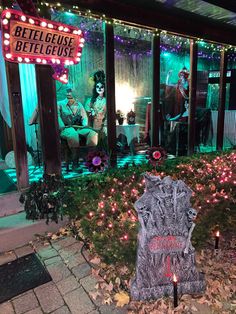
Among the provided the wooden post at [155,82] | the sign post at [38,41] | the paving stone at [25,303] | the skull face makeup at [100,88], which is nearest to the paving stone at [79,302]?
the paving stone at [25,303]

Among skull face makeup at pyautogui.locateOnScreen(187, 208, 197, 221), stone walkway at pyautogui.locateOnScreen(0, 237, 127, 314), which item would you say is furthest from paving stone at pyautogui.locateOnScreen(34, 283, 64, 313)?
skull face makeup at pyautogui.locateOnScreen(187, 208, 197, 221)

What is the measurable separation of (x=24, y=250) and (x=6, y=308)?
108 centimetres

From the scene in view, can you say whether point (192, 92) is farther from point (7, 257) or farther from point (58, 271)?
point (7, 257)

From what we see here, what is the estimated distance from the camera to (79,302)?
269cm

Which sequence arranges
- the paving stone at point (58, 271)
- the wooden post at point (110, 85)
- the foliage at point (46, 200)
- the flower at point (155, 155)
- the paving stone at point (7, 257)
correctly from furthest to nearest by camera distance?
1. the flower at point (155, 155)
2. the wooden post at point (110, 85)
3. the foliage at point (46, 200)
4. the paving stone at point (7, 257)
5. the paving stone at point (58, 271)

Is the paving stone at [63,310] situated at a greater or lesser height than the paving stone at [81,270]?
lesser

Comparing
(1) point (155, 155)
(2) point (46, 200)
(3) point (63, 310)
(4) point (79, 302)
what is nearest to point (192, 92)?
(1) point (155, 155)

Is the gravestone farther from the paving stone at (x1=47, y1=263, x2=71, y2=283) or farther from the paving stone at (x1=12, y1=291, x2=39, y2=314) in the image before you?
the paving stone at (x1=12, y1=291, x2=39, y2=314)

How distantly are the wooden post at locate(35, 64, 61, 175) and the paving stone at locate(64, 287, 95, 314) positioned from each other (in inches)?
101

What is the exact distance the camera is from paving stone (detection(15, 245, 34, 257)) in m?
3.58

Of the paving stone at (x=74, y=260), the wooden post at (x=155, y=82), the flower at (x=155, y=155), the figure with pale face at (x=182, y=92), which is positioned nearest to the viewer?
the paving stone at (x=74, y=260)

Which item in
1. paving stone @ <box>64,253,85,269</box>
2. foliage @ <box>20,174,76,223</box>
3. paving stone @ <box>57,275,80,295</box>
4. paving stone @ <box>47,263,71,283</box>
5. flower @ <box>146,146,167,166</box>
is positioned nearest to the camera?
paving stone @ <box>57,275,80,295</box>

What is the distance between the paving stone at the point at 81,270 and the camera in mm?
3100

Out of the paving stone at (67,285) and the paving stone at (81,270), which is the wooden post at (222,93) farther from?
the paving stone at (67,285)
